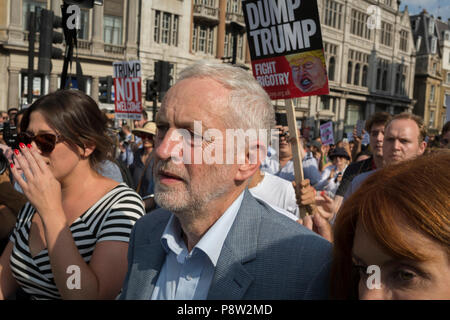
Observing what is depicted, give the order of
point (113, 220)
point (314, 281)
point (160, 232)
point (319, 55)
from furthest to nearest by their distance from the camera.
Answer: point (319, 55)
point (113, 220)
point (160, 232)
point (314, 281)

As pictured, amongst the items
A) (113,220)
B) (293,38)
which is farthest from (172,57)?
(113,220)

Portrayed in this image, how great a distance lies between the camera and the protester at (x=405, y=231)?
3.74ft

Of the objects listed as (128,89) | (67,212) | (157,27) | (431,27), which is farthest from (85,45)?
(431,27)

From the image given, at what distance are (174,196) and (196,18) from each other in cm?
2759

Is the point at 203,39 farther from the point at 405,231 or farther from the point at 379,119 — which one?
the point at 405,231

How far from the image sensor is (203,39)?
28.4 m

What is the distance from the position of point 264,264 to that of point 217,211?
0.29m

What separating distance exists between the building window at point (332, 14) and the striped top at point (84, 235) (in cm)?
3561

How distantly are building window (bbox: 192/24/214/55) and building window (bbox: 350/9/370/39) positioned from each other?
48.9ft

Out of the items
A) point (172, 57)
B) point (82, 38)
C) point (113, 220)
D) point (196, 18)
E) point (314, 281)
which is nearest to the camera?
point (314, 281)

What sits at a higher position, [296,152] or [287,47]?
[287,47]

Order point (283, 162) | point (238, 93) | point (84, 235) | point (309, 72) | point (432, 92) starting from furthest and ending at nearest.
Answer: point (432, 92), point (283, 162), point (309, 72), point (84, 235), point (238, 93)

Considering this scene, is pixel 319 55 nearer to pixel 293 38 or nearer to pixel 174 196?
pixel 293 38
